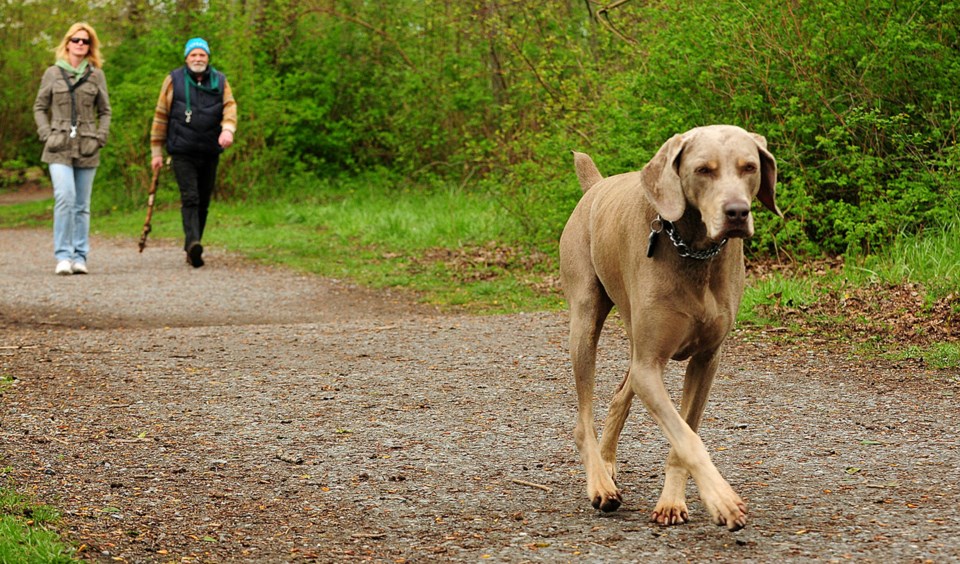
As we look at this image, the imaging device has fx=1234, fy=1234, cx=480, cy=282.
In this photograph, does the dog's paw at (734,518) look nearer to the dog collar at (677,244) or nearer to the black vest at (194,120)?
the dog collar at (677,244)

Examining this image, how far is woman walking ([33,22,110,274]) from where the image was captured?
12625 mm

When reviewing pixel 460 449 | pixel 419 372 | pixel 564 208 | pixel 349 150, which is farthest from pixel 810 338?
pixel 349 150

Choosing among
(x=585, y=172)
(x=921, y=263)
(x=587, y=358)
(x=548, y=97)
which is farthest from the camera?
(x=548, y=97)

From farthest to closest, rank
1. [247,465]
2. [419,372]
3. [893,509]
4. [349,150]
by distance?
1. [349,150]
2. [419,372]
3. [247,465]
4. [893,509]

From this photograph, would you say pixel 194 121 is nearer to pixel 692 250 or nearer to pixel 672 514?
pixel 692 250

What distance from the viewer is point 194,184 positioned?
13.4m

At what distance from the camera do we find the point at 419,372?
7.73 meters

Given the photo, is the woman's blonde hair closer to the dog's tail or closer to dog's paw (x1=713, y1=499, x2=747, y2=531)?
the dog's tail

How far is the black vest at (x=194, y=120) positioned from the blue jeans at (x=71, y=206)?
95 cm

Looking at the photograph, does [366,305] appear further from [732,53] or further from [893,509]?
[893,509]

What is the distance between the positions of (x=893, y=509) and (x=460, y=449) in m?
2.00

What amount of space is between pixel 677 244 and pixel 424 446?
197 cm

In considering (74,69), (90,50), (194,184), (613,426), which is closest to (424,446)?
(613,426)

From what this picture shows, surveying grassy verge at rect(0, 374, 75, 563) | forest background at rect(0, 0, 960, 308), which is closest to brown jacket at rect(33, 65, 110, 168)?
forest background at rect(0, 0, 960, 308)
